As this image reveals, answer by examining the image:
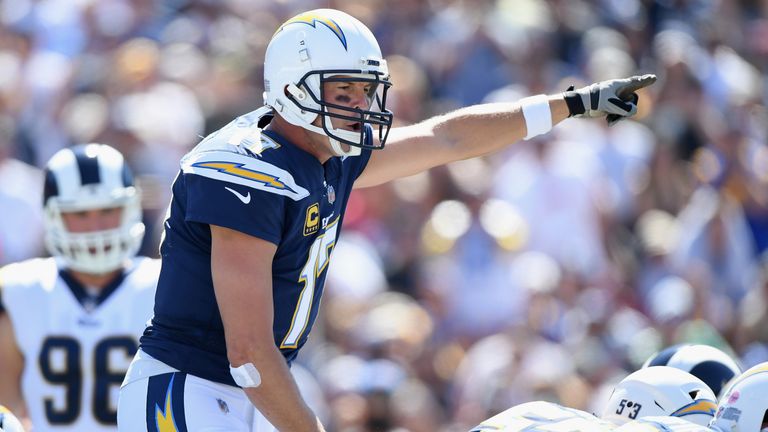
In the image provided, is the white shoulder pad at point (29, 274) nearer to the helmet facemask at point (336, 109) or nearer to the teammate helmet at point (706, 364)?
the helmet facemask at point (336, 109)

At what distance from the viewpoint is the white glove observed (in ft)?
15.3

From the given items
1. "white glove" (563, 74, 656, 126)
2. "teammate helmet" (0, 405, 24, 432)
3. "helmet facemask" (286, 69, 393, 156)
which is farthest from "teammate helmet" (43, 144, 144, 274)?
"white glove" (563, 74, 656, 126)

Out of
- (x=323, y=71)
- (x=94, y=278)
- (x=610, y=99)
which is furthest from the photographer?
(x=94, y=278)

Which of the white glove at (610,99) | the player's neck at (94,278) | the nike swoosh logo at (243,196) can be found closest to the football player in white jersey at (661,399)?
the white glove at (610,99)

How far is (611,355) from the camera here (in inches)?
325

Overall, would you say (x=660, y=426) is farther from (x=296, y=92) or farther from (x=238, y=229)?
(x=296, y=92)

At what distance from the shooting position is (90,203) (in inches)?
240

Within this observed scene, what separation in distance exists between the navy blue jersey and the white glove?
106 centimetres

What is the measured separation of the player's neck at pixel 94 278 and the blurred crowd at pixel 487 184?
2123mm

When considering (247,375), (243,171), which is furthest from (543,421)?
(243,171)

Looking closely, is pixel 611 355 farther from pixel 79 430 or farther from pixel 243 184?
pixel 243 184

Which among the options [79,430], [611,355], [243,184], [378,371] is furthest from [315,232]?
[611,355]

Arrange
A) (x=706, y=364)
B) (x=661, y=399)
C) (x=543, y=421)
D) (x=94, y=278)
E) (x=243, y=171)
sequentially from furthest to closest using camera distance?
(x=94, y=278), (x=706, y=364), (x=661, y=399), (x=243, y=171), (x=543, y=421)

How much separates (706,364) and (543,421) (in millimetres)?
1452
